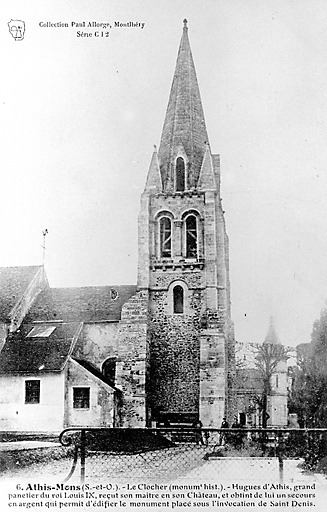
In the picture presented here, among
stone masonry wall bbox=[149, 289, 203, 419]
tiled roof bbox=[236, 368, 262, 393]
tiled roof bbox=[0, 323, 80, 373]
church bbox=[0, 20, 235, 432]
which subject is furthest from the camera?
tiled roof bbox=[236, 368, 262, 393]

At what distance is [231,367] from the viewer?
25.7 metres

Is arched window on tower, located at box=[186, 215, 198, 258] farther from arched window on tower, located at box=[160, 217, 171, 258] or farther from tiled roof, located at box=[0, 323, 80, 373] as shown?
tiled roof, located at box=[0, 323, 80, 373]

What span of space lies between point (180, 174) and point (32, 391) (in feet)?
34.8

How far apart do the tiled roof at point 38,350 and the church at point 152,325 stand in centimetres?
4

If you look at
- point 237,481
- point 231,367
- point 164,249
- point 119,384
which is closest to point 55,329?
point 119,384

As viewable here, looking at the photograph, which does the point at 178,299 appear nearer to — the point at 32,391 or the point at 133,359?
the point at 133,359

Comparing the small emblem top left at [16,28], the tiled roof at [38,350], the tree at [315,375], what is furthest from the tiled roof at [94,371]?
the small emblem top left at [16,28]

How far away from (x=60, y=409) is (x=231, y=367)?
752 cm

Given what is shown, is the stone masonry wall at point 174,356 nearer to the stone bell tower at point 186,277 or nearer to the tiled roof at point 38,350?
the stone bell tower at point 186,277

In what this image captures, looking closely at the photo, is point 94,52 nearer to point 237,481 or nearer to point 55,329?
point 237,481

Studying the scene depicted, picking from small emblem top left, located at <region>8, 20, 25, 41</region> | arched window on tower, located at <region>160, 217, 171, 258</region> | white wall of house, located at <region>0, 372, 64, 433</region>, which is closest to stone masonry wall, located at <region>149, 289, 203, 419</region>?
arched window on tower, located at <region>160, 217, 171, 258</region>

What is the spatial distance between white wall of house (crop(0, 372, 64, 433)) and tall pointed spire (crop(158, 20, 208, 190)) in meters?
9.19

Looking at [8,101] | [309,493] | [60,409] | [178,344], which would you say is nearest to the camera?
[309,493]

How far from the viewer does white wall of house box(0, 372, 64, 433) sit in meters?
21.9
